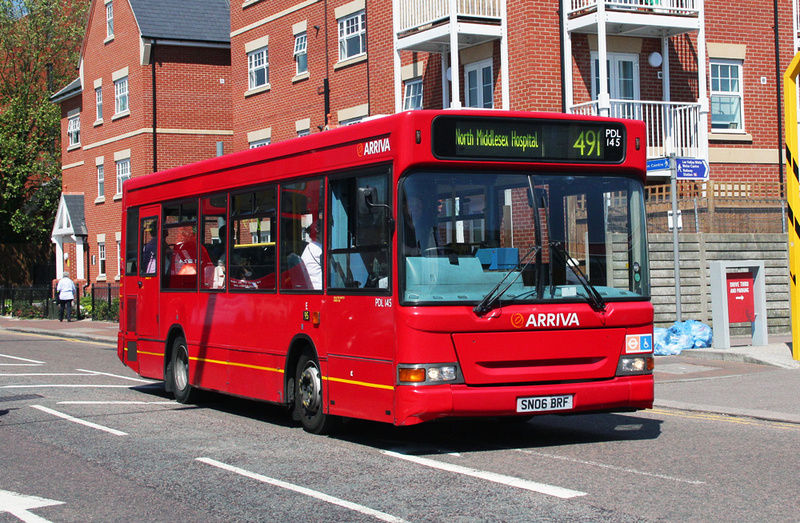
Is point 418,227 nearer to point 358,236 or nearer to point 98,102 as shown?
point 358,236

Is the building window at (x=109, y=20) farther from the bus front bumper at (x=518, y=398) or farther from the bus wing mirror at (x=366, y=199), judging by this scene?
the bus front bumper at (x=518, y=398)

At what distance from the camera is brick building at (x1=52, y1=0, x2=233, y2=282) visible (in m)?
38.6

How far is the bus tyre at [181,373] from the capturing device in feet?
42.9

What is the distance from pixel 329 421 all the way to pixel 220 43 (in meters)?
31.7

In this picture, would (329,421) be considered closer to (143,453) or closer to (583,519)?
(143,453)

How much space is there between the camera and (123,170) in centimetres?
4053

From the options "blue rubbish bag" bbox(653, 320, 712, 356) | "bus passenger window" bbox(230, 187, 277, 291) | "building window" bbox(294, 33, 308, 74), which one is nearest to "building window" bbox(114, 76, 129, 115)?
"building window" bbox(294, 33, 308, 74)

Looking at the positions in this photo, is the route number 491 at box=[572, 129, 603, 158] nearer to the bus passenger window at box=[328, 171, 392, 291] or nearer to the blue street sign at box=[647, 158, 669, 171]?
the bus passenger window at box=[328, 171, 392, 291]

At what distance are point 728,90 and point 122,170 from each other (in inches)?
972

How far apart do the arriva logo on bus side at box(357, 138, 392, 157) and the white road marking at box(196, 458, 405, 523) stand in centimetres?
293

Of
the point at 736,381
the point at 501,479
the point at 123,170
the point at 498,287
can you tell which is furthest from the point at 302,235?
the point at 123,170

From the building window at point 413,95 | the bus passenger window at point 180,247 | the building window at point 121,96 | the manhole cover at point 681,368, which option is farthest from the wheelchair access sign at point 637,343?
the building window at point 121,96

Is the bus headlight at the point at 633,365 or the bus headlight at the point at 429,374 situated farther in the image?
the bus headlight at the point at 633,365

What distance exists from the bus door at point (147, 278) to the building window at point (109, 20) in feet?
96.7
